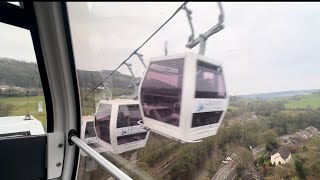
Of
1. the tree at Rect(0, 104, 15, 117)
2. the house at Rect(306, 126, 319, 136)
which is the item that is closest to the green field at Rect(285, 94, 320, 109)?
the house at Rect(306, 126, 319, 136)

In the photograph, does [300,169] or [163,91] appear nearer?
[300,169]

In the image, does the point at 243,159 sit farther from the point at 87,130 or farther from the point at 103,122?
the point at 87,130

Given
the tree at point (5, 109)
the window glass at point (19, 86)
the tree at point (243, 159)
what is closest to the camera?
the tree at point (243, 159)

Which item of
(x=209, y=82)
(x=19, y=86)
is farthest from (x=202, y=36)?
(x=19, y=86)

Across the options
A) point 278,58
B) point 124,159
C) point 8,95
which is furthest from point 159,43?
point 8,95

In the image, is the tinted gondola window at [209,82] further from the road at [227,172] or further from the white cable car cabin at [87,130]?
the white cable car cabin at [87,130]

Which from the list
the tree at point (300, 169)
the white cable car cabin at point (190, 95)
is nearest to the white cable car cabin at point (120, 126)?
the white cable car cabin at point (190, 95)
